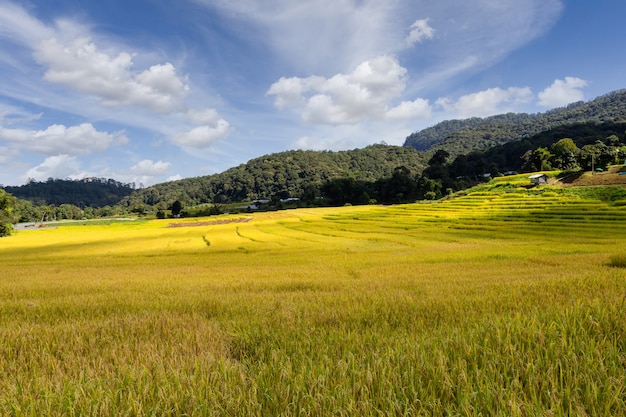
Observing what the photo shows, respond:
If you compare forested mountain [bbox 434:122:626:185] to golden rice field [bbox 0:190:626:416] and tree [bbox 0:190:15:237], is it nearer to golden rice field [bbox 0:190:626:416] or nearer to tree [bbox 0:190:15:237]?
tree [bbox 0:190:15:237]

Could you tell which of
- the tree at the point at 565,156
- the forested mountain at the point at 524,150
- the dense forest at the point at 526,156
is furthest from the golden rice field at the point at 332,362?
the forested mountain at the point at 524,150

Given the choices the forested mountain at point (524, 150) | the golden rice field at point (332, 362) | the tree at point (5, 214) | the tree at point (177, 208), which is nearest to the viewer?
the golden rice field at point (332, 362)

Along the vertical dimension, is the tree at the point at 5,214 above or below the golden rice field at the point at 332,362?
→ above

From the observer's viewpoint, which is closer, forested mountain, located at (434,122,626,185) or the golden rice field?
the golden rice field

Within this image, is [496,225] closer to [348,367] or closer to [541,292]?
[541,292]

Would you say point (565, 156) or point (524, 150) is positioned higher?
point (524, 150)

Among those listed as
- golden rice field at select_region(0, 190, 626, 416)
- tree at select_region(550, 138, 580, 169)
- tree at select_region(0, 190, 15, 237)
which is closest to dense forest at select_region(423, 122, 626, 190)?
tree at select_region(550, 138, 580, 169)

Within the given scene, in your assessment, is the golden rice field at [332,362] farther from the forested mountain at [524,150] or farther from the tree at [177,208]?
the tree at [177,208]

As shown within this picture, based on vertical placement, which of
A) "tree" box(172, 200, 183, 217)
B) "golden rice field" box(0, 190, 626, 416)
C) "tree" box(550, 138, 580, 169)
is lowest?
"golden rice field" box(0, 190, 626, 416)

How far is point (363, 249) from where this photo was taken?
27.5 meters

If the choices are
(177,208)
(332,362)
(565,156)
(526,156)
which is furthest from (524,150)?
(332,362)

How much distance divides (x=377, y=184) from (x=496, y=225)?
315 feet

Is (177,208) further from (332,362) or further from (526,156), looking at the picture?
(332,362)

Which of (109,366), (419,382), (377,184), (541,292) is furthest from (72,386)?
(377,184)
